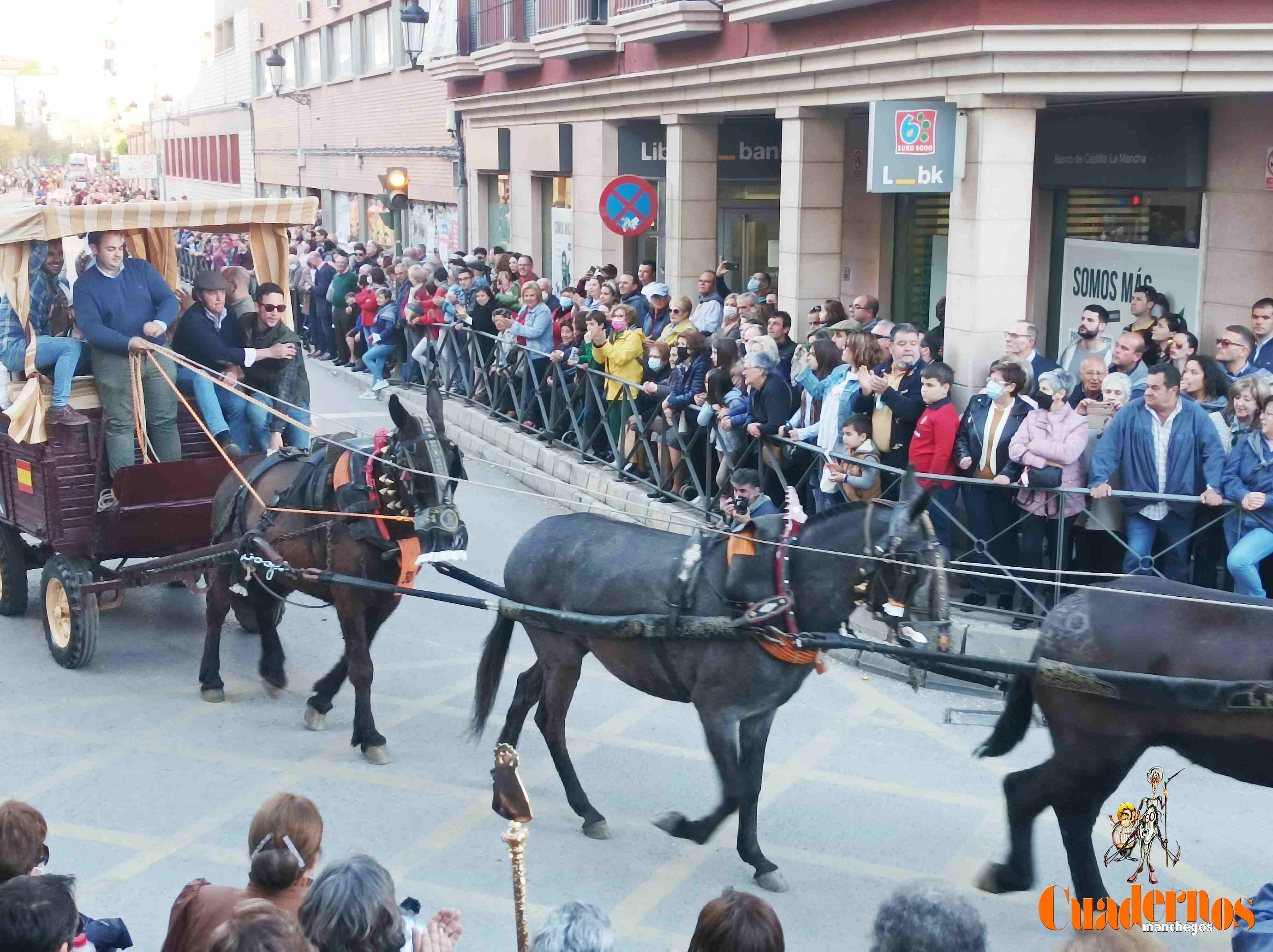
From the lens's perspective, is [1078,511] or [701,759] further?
[1078,511]

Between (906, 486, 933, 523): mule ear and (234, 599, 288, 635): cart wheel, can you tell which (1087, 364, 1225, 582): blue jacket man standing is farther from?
(234, 599, 288, 635): cart wheel

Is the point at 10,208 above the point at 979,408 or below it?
above

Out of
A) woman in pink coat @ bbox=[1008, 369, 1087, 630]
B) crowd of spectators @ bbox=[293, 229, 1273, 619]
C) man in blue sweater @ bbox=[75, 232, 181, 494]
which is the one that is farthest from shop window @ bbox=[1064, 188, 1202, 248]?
man in blue sweater @ bbox=[75, 232, 181, 494]

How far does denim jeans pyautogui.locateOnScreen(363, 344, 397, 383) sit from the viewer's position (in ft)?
64.2

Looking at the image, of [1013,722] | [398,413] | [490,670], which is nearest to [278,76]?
[398,413]

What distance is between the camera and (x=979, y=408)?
9.00 metres

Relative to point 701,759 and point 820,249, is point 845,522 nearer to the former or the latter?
point 701,759

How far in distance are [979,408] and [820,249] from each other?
214 inches

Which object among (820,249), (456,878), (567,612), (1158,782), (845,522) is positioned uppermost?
(820,249)

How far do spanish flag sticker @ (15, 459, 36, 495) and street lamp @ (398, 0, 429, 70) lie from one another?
56.0 ft

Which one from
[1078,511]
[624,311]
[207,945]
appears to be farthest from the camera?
[624,311]

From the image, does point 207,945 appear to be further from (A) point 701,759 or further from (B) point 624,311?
(B) point 624,311

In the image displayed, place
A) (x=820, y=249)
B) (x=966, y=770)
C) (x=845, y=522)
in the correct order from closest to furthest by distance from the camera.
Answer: (x=845, y=522) < (x=966, y=770) < (x=820, y=249)

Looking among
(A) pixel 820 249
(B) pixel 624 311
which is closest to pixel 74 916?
(B) pixel 624 311
